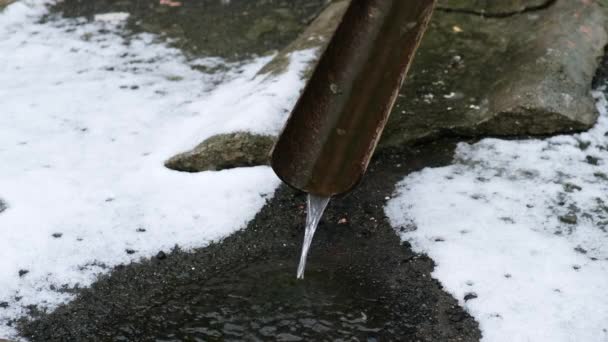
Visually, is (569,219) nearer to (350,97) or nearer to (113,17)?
(350,97)

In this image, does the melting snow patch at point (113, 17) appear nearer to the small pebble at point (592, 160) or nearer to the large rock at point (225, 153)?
the large rock at point (225, 153)

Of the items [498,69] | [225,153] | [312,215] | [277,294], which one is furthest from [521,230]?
[225,153]

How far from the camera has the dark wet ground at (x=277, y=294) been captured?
10.5ft

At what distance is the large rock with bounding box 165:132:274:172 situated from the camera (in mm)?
4156

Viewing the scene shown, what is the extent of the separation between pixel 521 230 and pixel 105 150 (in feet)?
8.25

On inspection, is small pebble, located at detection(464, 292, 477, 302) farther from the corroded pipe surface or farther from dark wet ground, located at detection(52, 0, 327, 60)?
dark wet ground, located at detection(52, 0, 327, 60)

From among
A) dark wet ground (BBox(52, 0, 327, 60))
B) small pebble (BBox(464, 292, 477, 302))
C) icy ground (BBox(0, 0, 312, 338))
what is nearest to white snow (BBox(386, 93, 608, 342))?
small pebble (BBox(464, 292, 477, 302))

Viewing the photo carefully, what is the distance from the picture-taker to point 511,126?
4.43 meters

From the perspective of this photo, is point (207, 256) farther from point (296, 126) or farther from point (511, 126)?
point (511, 126)

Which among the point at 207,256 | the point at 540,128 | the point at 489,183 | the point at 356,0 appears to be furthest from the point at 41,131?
the point at 540,128

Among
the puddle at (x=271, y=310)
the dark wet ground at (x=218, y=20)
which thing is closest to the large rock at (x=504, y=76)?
the puddle at (x=271, y=310)

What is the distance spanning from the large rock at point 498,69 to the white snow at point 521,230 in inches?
6.1

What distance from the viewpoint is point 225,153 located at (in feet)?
13.6

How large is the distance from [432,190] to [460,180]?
19 centimetres
